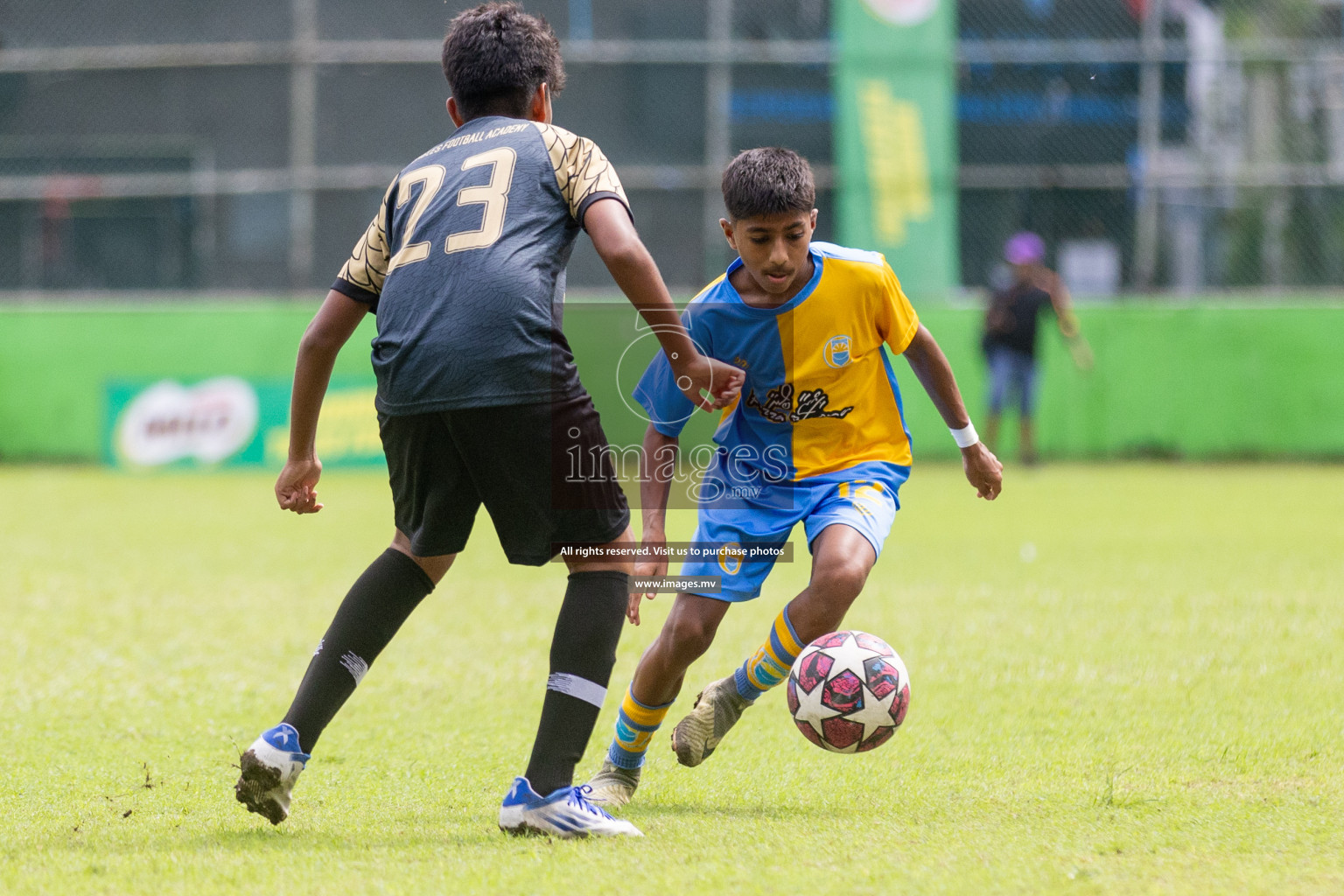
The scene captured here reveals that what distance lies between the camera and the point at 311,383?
3.44 metres

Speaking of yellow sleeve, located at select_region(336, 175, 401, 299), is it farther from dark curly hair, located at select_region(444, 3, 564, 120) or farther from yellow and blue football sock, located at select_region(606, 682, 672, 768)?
yellow and blue football sock, located at select_region(606, 682, 672, 768)

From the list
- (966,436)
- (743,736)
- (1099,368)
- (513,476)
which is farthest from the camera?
(1099,368)

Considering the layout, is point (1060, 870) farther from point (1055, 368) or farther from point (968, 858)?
point (1055, 368)

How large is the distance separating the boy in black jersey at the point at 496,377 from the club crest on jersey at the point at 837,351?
0.62 meters

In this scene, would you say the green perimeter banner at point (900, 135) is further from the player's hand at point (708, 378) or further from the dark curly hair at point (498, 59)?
the player's hand at point (708, 378)

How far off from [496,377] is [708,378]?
1.56 ft

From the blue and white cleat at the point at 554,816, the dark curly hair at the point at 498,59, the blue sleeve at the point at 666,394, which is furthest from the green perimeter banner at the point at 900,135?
the blue and white cleat at the point at 554,816

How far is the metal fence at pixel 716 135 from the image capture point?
49.6ft

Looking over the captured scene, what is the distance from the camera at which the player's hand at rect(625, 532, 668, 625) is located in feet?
12.0

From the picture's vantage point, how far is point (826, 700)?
361cm

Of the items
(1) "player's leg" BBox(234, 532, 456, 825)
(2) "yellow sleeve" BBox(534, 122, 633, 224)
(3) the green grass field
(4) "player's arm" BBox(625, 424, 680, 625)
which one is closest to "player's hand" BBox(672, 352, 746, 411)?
(2) "yellow sleeve" BBox(534, 122, 633, 224)

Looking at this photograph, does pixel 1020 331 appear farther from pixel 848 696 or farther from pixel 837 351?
pixel 848 696

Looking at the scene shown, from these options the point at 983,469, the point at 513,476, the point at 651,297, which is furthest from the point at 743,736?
the point at 651,297

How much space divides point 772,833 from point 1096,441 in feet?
41.1
